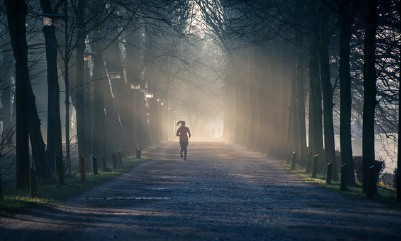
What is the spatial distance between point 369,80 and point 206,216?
6743 millimetres

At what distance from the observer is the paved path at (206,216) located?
9344mm

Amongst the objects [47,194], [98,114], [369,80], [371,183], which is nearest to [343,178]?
[371,183]

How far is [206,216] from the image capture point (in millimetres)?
11453

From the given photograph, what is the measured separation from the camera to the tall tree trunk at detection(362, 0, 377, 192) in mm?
15930

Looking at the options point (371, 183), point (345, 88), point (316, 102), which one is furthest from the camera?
point (316, 102)

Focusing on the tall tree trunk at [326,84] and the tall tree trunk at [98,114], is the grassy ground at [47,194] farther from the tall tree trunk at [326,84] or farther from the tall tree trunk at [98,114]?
the tall tree trunk at [326,84]

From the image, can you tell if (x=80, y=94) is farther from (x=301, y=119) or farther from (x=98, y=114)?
(x=301, y=119)

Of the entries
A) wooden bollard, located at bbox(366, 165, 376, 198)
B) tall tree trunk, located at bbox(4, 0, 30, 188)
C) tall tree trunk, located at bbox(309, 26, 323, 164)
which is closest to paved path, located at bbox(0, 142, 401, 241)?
wooden bollard, located at bbox(366, 165, 376, 198)

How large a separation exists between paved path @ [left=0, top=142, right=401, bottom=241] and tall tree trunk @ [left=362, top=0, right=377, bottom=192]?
51.3 inches

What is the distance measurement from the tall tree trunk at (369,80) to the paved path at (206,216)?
1.30 metres

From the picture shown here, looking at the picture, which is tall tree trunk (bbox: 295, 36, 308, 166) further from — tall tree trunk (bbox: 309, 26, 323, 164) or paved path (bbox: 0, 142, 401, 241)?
paved path (bbox: 0, 142, 401, 241)

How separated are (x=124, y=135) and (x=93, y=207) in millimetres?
25775

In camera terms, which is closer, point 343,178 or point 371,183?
point 371,183

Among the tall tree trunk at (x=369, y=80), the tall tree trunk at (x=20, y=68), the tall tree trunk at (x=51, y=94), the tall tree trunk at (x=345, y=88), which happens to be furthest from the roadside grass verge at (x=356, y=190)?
the tall tree trunk at (x=20, y=68)
